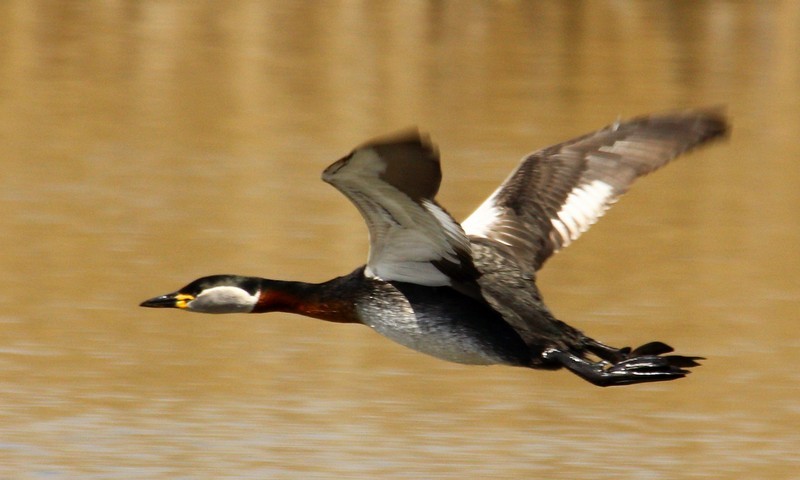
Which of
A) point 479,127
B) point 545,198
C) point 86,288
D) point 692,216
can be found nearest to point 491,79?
point 479,127

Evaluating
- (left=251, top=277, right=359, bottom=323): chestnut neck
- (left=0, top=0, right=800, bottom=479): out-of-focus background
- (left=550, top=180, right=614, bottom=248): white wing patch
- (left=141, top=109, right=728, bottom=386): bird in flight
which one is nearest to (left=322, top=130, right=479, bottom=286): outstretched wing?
(left=141, top=109, right=728, bottom=386): bird in flight

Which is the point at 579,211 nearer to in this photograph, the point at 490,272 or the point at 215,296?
the point at 490,272

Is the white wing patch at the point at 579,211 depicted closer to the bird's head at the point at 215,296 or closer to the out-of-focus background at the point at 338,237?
the out-of-focus background at the point at 338,237

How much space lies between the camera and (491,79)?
16875 mm

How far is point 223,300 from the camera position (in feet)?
23.9

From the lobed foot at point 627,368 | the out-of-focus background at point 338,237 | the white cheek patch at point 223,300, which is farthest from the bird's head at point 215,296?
the lobed foot at point 627,368

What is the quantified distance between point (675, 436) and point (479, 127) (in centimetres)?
708

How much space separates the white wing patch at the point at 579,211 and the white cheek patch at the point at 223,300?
4.38 ft

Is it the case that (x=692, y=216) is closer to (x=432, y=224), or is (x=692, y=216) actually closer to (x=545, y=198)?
(x=545, y=198)

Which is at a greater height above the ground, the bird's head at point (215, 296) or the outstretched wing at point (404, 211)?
the outstretched wing at point (404, 211)

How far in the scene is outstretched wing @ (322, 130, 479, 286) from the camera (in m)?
5.87

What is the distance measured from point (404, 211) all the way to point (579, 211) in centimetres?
141

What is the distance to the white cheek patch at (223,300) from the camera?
7246 millimetres

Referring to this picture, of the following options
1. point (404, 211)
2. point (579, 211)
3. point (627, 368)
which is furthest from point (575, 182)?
point (404, 211)
